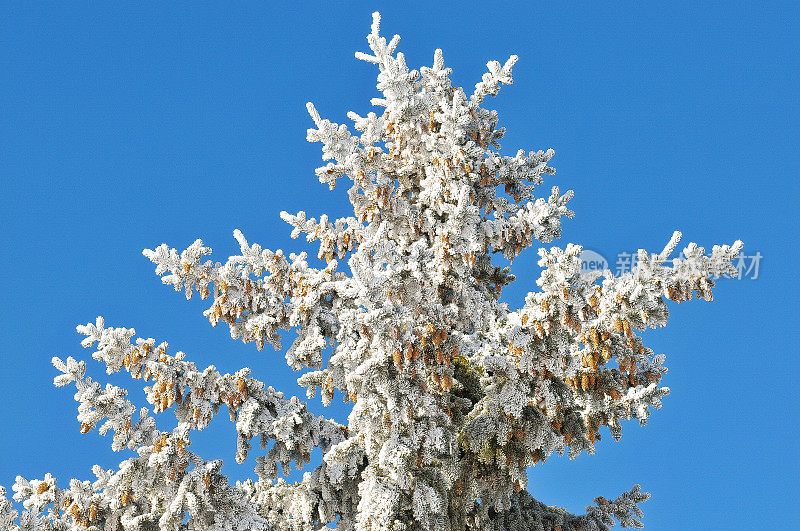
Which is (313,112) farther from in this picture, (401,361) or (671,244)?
(671,244)

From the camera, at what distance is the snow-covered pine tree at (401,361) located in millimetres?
9836

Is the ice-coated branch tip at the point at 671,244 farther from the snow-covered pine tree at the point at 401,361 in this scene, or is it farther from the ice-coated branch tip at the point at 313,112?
the ice-coated branch tip at the point at 313,112

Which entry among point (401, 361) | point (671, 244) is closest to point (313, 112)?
point (401, 361)

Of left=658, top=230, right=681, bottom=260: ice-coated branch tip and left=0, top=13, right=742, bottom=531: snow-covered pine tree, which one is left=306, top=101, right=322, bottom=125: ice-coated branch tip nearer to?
left=0, top=13, right=742, bottom=531: snow-covered pine tree

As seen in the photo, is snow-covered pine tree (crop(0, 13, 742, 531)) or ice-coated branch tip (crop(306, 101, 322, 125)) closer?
snow-covered pine tree (crop(0, 13, 742, 531))

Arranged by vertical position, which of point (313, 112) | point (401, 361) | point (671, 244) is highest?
point (313, 112)

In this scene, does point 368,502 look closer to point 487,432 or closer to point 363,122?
point 487,432

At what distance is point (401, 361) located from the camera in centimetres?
1006

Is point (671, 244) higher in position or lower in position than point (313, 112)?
lower

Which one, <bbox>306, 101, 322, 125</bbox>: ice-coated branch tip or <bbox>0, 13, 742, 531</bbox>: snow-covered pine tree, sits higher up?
<bbox>306, 101, 322, 125</bbox>: ice-coated branch tip

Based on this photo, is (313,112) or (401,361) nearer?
(401,361)

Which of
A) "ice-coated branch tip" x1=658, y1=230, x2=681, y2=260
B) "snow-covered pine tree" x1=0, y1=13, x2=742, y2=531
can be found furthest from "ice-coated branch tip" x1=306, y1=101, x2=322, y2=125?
"ice-coated branch tip" x1=658, y1=230, x2=681, y2=260

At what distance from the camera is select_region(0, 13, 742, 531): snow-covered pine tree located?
387 inches

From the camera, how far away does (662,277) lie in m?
9.56
